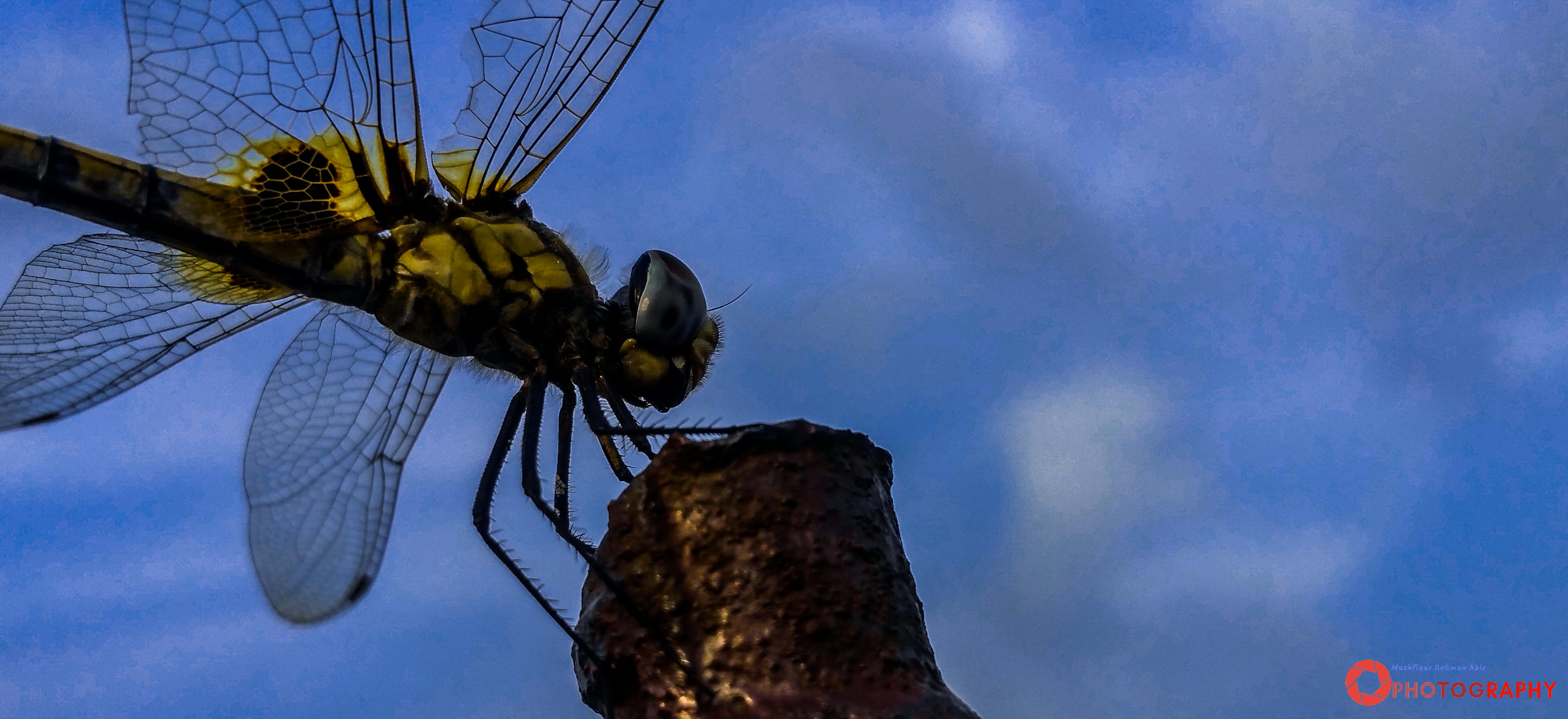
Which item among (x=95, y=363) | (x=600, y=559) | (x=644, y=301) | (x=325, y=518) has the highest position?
(x=644, y=301)

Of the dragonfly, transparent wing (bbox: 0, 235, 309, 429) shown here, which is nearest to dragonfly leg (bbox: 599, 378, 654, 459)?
the dragonfly

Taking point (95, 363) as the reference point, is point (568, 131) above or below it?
above

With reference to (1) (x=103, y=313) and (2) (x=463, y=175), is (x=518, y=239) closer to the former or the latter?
(2) (x=463, y=175)

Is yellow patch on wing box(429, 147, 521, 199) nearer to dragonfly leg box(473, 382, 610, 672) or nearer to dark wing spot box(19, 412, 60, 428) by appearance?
dragonfly leg box(473, 382, 610, 672)

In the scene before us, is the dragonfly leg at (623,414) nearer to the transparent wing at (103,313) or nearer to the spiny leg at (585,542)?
the spiny leg at (585,542)

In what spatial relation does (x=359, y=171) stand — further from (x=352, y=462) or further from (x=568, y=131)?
(x=352, y=462)

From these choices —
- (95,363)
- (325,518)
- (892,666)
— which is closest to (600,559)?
(892,666)
